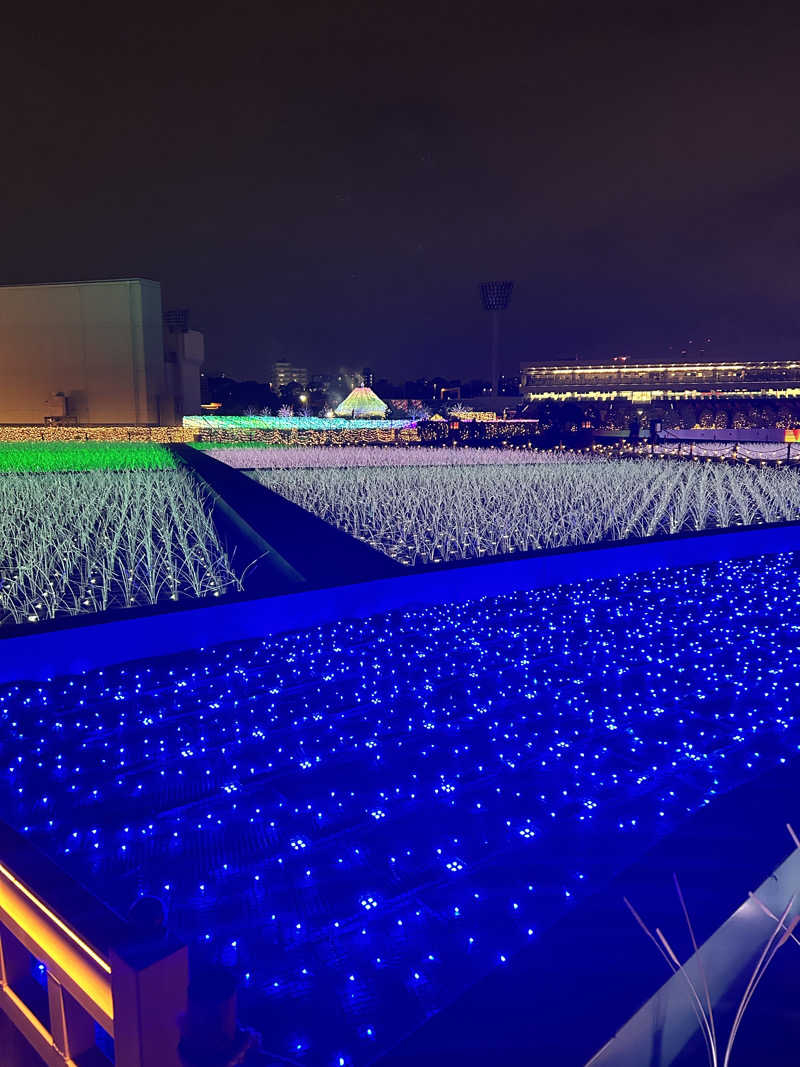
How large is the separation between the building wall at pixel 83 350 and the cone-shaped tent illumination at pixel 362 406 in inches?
382

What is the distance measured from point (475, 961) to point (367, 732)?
1464 mm

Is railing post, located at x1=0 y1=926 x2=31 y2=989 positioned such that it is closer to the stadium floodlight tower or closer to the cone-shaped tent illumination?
the cone-shaped tent illumination

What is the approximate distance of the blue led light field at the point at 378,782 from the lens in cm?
188

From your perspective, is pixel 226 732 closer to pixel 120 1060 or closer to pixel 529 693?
pixel 529 693

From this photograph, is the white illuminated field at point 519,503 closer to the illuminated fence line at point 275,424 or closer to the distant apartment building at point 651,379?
the illuminated fence line at point 275,424

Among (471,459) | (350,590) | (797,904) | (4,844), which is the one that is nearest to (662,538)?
(350,590)


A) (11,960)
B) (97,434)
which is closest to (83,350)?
(97,434)

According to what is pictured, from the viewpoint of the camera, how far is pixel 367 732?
3234mm

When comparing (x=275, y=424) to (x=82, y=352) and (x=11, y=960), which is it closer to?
(x=82, y=352)

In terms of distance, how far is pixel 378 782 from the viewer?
109 inches

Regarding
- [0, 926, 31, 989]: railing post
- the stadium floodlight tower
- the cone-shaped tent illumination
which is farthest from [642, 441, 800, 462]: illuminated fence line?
the stadium floodlight tower

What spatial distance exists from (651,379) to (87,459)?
75.1 m

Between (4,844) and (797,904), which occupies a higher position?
(4,844)

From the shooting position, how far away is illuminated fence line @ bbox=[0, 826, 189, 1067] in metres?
0.90
